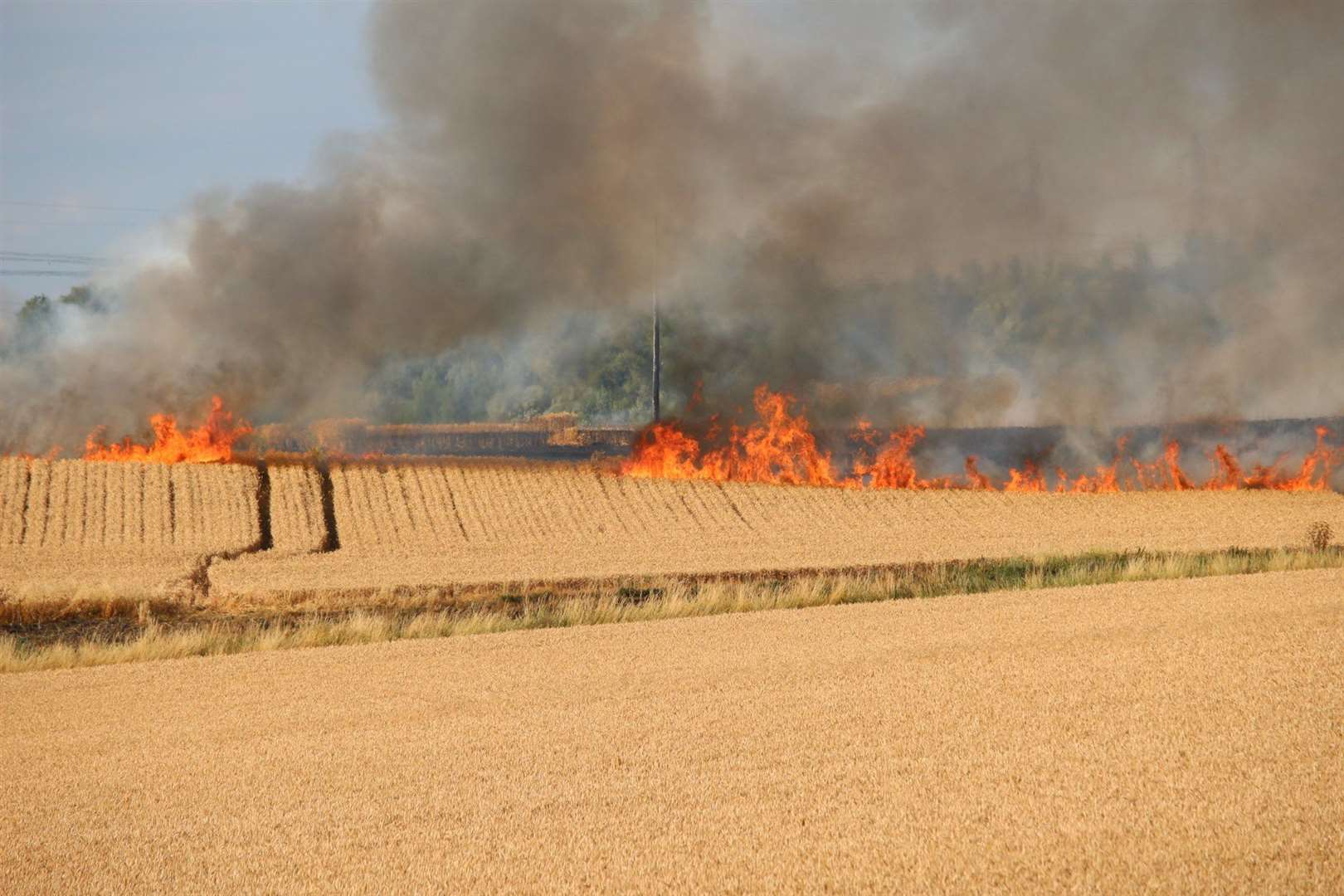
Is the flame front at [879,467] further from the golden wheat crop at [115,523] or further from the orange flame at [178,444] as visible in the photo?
the golden wheat crop at [115,523]

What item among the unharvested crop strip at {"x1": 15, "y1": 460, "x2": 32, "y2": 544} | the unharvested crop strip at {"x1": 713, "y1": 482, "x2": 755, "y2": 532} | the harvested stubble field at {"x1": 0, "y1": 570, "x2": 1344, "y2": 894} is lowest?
the harvested stubble field at {"x1": 0, "y1": 570, "x2": 1344, "y2": 894}

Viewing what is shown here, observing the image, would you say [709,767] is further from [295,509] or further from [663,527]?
[295,509]

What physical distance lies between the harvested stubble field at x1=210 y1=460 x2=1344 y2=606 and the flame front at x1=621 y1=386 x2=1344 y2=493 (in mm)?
1831

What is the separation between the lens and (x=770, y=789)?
24.5ft

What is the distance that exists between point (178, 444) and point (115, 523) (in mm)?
6534

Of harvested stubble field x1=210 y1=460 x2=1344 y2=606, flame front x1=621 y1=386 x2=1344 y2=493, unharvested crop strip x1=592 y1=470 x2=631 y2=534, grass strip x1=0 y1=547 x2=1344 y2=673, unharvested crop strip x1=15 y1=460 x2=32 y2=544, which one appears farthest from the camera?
flame front x1=621 y1=386 x2=1344 y2=493

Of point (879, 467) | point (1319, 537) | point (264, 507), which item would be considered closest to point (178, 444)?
point (264, 507)

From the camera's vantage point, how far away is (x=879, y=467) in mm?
34750

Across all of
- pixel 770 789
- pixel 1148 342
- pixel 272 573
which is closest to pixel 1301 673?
pixel 770 789

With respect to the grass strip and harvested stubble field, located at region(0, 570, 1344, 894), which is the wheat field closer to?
the grass strip

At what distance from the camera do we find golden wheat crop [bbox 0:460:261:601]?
68.8 feet

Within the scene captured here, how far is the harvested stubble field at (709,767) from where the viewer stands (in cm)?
638

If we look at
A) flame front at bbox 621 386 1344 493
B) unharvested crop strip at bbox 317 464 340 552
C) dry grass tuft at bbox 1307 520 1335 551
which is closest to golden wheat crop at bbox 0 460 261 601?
unharvested crop strip at bbox 317 464 340 552

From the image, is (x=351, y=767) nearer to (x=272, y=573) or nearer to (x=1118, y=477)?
(x=272, y=573)
